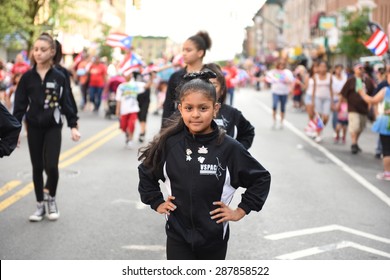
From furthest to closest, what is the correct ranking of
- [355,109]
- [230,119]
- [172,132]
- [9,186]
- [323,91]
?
[323,91]
[355,109]
[9,186]
[230,119]
[172,132]

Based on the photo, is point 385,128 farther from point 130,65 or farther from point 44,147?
point 130,65

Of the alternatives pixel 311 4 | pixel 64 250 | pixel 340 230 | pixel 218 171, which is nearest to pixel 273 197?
pixel 340 230

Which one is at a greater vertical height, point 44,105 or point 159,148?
point 159,148

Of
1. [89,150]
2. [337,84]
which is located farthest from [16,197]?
[337,84]

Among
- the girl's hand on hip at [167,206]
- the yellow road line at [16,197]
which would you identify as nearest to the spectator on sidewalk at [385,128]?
the yellow road line at [16,197]

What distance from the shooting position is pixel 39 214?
24.8 feet

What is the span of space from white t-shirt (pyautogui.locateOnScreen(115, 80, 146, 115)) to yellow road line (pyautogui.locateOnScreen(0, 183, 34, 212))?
16.1 ft

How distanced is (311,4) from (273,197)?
219 feet

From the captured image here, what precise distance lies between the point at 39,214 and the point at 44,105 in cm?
115

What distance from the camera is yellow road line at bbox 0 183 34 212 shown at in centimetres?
839

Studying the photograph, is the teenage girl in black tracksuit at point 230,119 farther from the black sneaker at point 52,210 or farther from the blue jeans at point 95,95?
the blue jeans at point 95,95
